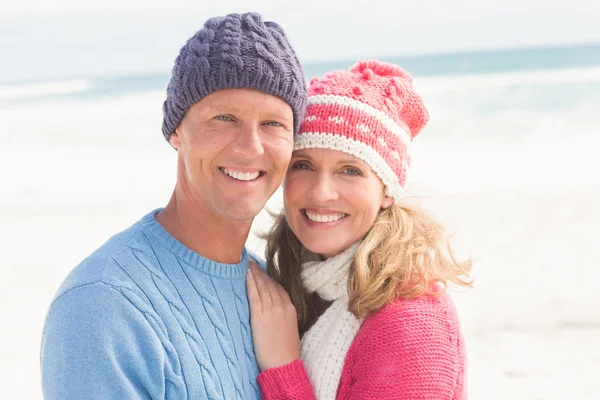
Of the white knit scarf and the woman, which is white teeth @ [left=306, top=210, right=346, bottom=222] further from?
the white knit scarf

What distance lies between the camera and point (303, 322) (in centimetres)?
306

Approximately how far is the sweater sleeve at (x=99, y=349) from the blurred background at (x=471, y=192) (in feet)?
3.85

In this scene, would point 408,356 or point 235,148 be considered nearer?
point 235,148

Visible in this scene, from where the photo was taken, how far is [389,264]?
277cm

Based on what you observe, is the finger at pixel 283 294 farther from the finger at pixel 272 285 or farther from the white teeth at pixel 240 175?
the white teeth at pixel 240 175

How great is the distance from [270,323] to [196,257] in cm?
39

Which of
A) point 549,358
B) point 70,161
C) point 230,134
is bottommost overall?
point 549,358

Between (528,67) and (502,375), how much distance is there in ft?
96.3

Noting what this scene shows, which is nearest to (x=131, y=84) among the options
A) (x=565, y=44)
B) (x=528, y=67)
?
Answer: (x=528, y=67)

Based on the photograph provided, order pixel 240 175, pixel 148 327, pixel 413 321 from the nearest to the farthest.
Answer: pixel 148 327 < pixel 240 175 < pixel 413 321

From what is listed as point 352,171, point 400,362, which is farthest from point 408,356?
point 352,171

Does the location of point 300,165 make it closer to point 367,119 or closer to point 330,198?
point 330,198

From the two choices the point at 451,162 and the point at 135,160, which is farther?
the point at 135,160

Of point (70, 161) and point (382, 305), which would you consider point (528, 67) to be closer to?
point (70, 161)
